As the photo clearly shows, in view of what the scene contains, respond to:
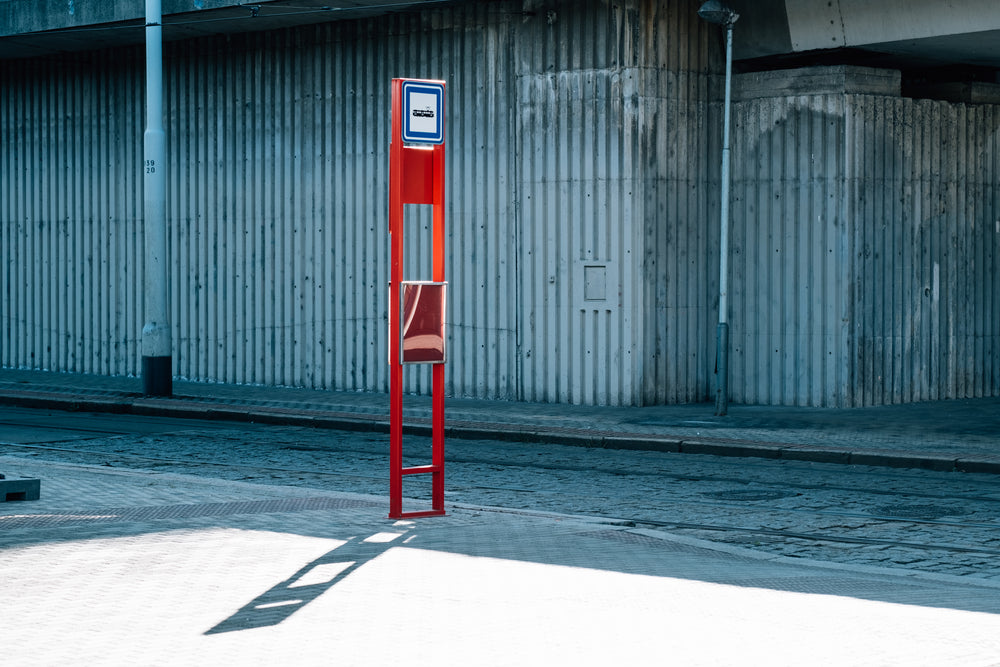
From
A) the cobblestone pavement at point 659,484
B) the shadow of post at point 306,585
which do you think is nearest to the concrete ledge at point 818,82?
the cobblestone pavement at point 659,484

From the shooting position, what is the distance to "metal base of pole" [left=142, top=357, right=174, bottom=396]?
843 inches

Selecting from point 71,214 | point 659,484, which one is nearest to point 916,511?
point 659,484

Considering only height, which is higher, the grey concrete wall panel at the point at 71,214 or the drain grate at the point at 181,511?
the grey concrete wall panel at the point at 71,214

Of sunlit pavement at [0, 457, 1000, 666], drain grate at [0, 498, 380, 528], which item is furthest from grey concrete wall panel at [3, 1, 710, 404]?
sunlit pavement at [0, 457, 1000, 666]

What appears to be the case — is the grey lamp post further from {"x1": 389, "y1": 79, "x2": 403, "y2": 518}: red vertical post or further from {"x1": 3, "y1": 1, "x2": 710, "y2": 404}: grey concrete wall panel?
{"x1": 389, "y1": 79, "x2": 403, "y2": 518}: red vertical post

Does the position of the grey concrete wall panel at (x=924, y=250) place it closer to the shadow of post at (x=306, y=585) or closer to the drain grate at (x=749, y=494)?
the drain grate at (x=749, y=494)

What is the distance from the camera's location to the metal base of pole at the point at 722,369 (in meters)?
18.5

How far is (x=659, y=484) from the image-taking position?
1318cm

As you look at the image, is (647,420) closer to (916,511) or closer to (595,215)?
(595,215)

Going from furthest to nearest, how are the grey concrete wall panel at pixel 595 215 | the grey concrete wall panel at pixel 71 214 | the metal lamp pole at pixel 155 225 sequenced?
1. the grey concrete wall panel at pixel 71 214
2. the metal lamp pole at pixel 155 225
3. the grey concrete wall panel at pixel 595 215

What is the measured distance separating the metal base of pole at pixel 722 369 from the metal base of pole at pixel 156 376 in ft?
25.8

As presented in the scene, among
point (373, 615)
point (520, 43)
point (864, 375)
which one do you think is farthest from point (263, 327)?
point (373, 615)

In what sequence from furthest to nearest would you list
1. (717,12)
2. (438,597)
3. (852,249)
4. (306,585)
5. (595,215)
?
(595,215) → (852,249) → (717,12) → (306,585) → (438,597)

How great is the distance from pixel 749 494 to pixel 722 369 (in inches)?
240
